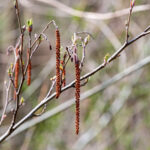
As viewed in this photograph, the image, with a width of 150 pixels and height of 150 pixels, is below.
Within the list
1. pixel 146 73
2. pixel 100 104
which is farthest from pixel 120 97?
pixel 146 73

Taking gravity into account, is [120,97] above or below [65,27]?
below

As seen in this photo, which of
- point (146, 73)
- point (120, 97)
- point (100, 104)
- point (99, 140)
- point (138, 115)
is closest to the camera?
point (120, 97)

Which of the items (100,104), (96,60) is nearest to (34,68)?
(96,60)

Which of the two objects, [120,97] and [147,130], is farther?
[147,130]

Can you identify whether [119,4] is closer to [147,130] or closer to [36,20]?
[36,20]

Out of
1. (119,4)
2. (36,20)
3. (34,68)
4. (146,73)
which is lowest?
(146,73)

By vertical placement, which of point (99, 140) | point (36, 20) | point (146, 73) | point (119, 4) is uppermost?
point (36, 20)

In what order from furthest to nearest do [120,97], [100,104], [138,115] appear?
[138,115]
[100,104]
[120,97]

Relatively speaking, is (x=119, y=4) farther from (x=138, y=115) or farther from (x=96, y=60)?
(x=138, y=115)

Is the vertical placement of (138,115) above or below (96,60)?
below
